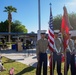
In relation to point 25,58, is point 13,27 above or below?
above

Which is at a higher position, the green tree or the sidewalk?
the green tree

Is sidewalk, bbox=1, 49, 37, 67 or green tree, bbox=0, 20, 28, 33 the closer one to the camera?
sidewalk, bbox=1, 49, 37, 67

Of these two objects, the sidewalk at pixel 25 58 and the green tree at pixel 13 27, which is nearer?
the sidewalk at pixel 25 58

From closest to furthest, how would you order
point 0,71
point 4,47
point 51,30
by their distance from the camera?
1. point 51,30
2. point 0,71
3. point 4,47

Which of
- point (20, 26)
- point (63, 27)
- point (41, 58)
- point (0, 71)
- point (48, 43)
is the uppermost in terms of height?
point (20, 26)

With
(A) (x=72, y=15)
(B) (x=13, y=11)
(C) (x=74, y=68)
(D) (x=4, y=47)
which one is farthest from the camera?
(B) (x=13, y=11)

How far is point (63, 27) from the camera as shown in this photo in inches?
328

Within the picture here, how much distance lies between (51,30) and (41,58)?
48.3 inches

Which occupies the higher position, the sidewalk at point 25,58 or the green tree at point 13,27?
the green tree at point 13,27

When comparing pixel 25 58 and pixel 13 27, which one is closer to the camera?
pixel 25 58

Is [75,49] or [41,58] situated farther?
[75,49]

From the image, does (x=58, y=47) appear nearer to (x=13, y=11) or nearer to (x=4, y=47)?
(x=4, y=47)

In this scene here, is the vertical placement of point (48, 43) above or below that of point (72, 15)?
below

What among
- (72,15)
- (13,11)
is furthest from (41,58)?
(13,11)
